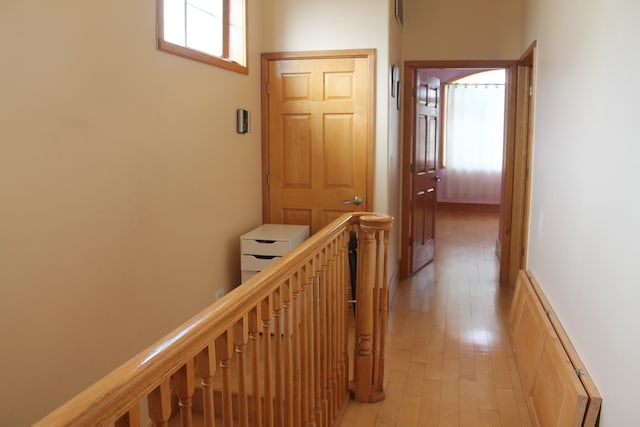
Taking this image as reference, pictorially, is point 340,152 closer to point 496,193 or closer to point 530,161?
point 530,161

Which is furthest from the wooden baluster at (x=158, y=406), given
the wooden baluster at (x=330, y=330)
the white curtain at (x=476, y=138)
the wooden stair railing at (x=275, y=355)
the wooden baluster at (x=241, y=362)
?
the white curtain at (x=476, y=138)

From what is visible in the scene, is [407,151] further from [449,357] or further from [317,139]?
[449,357]

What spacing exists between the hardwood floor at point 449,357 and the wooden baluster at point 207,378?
1716 mm

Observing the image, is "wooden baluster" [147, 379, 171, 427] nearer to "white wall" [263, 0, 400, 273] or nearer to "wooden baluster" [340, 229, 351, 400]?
"wooden baluster" [340, 229, 351, 400]

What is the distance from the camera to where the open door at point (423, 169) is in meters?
5.75

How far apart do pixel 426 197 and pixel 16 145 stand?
471cm

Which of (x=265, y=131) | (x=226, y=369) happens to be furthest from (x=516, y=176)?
(x=226, y=369)

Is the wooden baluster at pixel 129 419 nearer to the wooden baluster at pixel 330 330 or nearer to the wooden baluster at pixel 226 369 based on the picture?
the wooden baluster at pixel 226 369

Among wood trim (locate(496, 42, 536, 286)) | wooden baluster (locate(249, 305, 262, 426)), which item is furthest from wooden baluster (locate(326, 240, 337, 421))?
wood trim (locate(496, 42, 536, 286))

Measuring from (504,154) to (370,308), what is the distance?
10.2ft

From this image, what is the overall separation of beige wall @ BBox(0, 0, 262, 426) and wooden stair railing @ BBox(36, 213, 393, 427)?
486 mm

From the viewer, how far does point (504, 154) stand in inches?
220

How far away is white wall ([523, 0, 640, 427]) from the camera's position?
1858 millimetres

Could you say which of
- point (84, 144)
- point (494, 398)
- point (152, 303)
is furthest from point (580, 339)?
point (84, 144)
